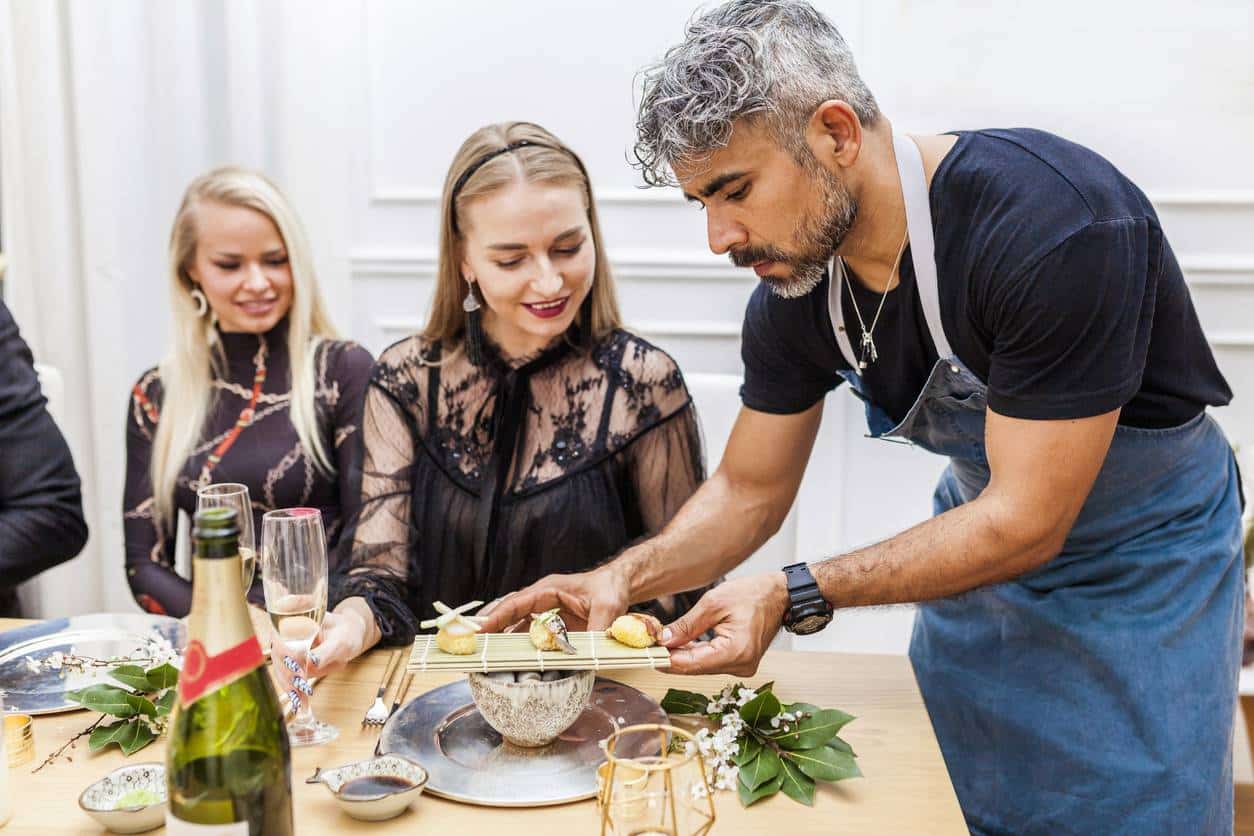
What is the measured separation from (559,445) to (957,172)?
85 centimetres

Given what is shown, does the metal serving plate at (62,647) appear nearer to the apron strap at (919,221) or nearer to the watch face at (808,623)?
the watch face at (808,623)

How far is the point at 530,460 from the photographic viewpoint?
2.00 m

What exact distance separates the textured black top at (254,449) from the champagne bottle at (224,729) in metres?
1.31

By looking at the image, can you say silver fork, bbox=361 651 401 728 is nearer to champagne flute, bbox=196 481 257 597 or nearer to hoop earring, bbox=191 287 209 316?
champagne flute, bbox=196 481 257 597

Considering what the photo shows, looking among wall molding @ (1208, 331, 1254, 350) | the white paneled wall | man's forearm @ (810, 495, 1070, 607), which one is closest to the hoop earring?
the white paneled wall

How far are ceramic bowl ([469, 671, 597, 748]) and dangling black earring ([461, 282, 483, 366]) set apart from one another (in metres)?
0.96

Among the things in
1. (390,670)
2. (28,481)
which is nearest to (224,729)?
(390,670)

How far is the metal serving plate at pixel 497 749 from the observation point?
109cm

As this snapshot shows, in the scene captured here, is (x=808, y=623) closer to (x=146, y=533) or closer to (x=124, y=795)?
(x=124, y=795)

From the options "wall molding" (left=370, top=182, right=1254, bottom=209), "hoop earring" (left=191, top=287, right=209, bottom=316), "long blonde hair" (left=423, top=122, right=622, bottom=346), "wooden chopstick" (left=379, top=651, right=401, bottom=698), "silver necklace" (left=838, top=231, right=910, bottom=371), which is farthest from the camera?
"wall molding" (left=370, top=182, right=1254, bottom=209)

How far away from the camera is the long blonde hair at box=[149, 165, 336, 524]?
7.70 ft

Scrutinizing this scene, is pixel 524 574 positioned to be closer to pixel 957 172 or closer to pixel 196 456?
pixel 196 456

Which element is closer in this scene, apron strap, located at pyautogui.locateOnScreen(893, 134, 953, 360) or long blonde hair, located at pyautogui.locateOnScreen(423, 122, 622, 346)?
Result: apron strap, located at pyautogui.locateOnScreen(893, 134, 953, 360)

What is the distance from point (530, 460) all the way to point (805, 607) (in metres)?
0.73
